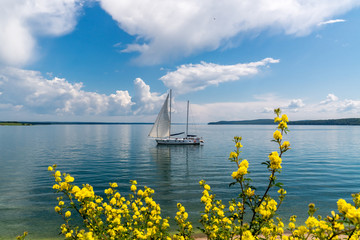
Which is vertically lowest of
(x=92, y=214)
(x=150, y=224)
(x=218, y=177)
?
(x=218, y=177)

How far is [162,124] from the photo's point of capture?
62219 millimetres

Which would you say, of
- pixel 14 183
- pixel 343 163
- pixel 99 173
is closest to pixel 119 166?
pixel 99 173

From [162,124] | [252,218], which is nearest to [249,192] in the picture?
[252,218]

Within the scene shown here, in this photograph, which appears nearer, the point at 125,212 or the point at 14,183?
the point at 125,212

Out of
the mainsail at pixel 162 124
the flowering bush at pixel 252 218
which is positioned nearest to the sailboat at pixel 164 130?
the mainsail at pixel 162 124

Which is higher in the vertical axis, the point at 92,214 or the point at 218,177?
the point at 92,214

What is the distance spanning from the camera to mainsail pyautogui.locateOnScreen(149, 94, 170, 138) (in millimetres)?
60694

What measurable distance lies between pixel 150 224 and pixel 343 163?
43402mm

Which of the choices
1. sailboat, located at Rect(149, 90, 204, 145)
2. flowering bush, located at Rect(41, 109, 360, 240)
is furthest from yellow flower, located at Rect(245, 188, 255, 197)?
sailboat, located at Rect(149, 90, 204, 145)

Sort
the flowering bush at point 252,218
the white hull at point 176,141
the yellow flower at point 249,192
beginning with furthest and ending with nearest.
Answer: the white hull at point 176,141 → the yellow flower at point 249,192 → the flowering bush at point 252,218

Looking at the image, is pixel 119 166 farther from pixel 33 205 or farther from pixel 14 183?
pixel 33 205

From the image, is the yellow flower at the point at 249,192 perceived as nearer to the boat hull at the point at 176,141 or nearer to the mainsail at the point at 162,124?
the mainsail at the point at 162,124

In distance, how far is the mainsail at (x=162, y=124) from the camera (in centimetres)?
6069

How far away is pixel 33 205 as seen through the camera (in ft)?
55.4
